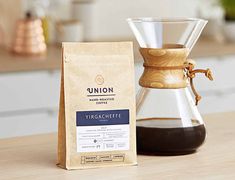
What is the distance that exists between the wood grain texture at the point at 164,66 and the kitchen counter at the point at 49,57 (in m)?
1.73

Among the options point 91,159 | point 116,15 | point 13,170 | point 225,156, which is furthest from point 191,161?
point 116,15

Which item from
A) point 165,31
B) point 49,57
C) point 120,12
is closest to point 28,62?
point 49,57

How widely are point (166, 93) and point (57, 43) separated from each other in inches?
93.6

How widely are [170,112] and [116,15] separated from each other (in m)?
2.75

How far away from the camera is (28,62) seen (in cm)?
333

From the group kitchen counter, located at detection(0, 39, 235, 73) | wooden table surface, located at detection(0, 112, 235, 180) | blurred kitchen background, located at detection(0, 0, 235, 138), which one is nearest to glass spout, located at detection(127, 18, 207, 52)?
wooden table surface, located at detection(0, 112, 235, 180)

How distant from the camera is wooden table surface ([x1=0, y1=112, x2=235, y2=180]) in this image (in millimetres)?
1426

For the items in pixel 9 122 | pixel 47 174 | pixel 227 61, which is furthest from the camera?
pixel 227 61

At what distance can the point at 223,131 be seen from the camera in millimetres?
1829

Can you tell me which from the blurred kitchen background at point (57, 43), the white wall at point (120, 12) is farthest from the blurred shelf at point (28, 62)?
the white wall at point (120, 12)

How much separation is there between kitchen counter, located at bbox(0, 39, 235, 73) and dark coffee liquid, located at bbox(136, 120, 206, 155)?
1733mm

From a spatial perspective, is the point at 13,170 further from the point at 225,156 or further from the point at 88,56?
the point at 225,156

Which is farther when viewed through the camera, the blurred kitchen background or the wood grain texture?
the blurred kitchen background

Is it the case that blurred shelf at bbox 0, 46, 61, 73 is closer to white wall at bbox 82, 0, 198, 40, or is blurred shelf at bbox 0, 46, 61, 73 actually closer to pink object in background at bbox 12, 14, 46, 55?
pink object in background at bbox 12, 14, 46, 55
